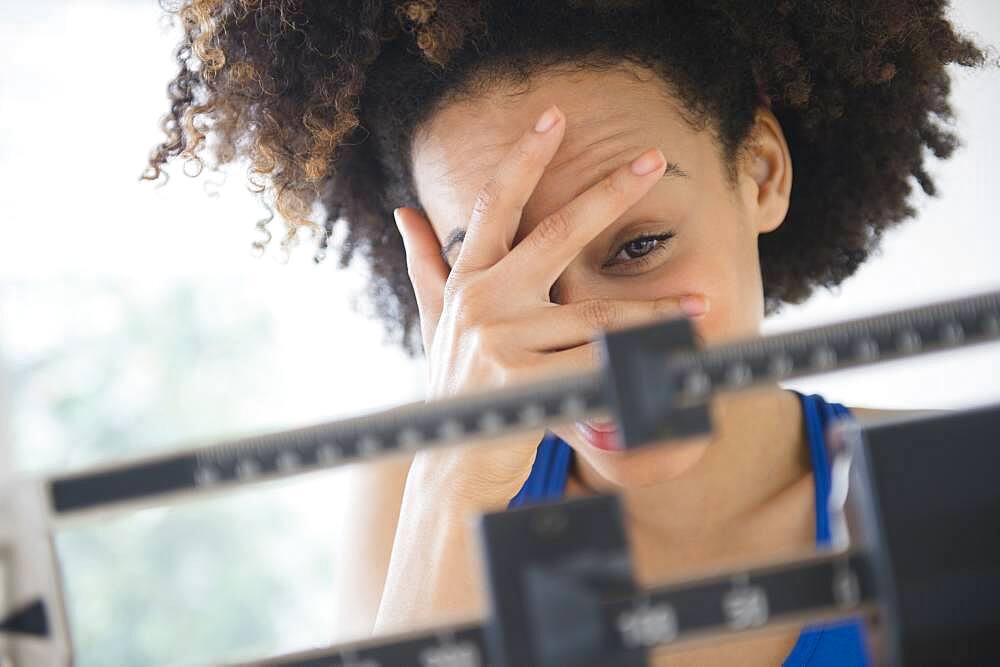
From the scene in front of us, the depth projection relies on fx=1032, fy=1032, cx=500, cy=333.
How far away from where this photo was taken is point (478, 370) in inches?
44.1

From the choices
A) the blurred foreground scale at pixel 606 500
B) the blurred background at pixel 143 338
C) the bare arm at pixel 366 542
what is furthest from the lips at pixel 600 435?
the blurred background at pixel 143 338

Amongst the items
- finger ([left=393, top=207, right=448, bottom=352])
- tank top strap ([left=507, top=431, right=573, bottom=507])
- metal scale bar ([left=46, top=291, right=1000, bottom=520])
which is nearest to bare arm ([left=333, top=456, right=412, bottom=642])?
tank top strap ([left=507, top=431, right=573, bottom=507])

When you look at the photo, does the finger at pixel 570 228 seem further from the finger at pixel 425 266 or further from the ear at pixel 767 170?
the ear at pixel 767 170

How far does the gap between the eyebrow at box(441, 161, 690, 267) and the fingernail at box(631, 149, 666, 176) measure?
35 millimetres

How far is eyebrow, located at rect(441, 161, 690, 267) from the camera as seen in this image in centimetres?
123

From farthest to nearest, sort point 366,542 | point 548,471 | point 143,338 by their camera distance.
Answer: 1. point 143,338
2. point 366,542
3. point 548,471

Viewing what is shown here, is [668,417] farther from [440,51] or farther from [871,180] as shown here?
[871,180]

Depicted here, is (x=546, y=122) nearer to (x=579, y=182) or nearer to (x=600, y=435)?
(x=579, y=182)

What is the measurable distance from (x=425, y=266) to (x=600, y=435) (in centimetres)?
31

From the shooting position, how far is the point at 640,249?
3.97ft

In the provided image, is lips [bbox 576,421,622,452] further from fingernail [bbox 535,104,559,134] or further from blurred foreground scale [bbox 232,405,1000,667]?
blurred foreground scale [bbox 232,405,1000,667]

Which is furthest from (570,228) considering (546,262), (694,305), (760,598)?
(760,598)

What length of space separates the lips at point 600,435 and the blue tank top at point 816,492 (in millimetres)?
80

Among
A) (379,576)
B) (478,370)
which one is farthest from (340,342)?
(478,370)
